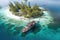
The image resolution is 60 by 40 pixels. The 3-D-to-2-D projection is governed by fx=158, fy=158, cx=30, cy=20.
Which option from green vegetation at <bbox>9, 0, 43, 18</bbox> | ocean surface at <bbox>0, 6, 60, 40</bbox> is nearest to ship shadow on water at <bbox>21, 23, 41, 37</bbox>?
ocean surface at <bbox>0, 6, 60, 40</bbox>

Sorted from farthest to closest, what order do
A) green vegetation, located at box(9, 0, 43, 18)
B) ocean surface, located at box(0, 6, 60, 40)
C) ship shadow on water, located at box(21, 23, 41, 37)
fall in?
green vegetation, located at box(9, 0, 43, 18) → ship shadow on water, located at box(21, 23, 41, 37) → ocean surface, located at box(0, 6, 60, 40)

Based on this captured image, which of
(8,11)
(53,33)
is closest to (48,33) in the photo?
(53,33)

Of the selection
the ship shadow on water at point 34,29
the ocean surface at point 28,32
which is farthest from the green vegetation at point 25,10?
the ship shadow on water at point 34,29

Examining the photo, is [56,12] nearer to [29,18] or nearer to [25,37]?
[29,18]

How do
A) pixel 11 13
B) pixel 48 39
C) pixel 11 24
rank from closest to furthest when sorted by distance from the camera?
pixel 48 39, pixel 11 24, pixel 11 13

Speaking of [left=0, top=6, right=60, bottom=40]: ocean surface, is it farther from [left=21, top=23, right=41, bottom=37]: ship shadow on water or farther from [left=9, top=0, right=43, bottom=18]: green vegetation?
[left=9, top=0, right=43, bottom=18]: green vegetation

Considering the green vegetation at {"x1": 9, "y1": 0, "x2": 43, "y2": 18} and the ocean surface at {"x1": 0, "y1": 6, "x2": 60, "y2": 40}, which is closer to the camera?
the ocean surface at {"x1": 0, "y1": 6, "x2": 60, "y2": 40}

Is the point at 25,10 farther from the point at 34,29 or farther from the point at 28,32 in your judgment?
the point at 28,32

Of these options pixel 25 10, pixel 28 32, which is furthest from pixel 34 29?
pixel 25 10
